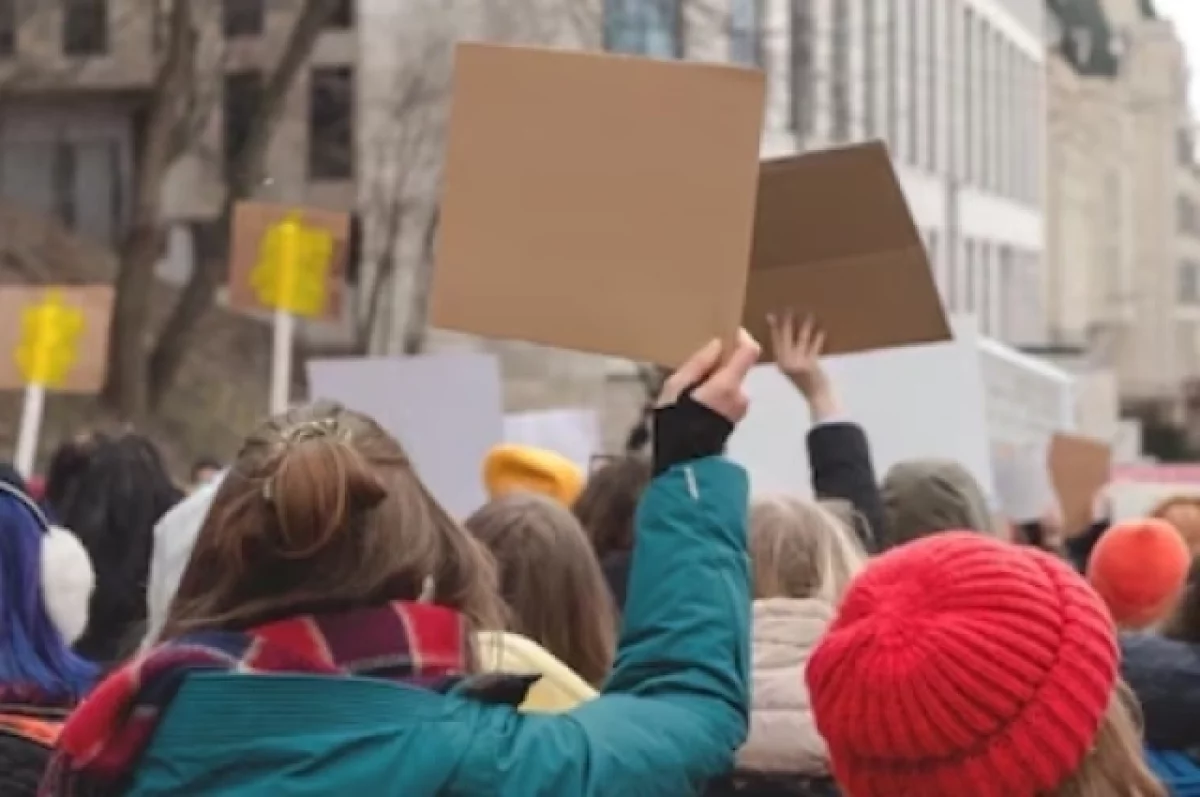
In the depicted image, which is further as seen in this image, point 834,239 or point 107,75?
point 107,75

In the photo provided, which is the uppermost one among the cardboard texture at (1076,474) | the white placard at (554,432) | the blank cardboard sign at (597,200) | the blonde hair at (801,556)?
the blank cardboard sign at (597,200)

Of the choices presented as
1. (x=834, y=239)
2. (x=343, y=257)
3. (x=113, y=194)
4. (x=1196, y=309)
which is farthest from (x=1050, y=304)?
(x=834, y=239)

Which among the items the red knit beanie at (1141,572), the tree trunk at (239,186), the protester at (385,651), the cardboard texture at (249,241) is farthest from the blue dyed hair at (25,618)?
the tree trunk at (239,186)

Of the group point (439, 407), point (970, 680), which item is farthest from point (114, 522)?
point (970, 680)

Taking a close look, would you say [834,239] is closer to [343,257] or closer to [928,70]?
[343,257]

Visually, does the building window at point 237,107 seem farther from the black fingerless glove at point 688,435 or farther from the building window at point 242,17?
the black fingerless glove at point 688,435

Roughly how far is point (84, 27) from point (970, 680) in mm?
38880

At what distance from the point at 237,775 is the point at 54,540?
1.55 metres

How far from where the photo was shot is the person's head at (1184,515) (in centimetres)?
617

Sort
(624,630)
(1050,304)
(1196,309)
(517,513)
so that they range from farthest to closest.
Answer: (1196,309) → (1050,304) → (517,513) → (624,630)

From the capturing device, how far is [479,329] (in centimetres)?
319

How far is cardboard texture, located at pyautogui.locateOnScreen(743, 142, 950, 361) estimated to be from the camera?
468 cm

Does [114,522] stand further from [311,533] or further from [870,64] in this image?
[870,64]

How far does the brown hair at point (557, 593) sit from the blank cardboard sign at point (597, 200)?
112 centimetres
